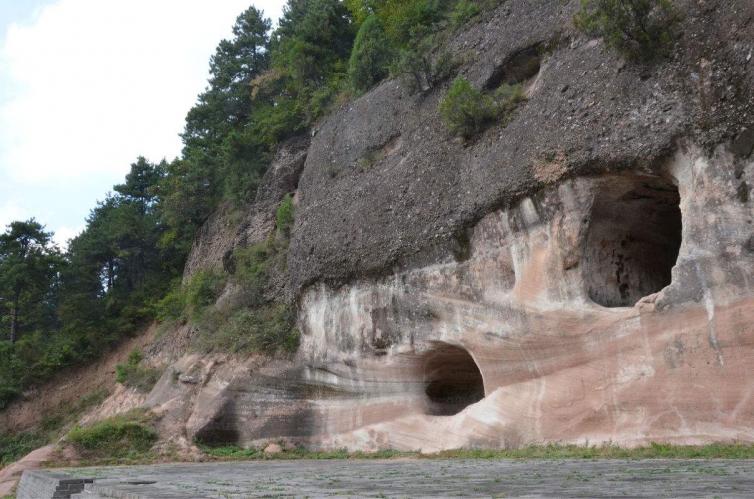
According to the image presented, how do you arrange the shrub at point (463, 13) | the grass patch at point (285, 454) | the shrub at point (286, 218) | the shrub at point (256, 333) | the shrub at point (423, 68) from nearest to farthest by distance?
the grass patch at point (285, 454) → the shrub at point (423, 68) → the shrub at point (463, 13) → the shrub at point (256, 333) → the shrub at point (286, 218)

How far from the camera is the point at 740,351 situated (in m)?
9.43

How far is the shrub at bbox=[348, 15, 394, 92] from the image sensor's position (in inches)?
796

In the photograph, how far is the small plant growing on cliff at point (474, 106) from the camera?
14578 millimetres

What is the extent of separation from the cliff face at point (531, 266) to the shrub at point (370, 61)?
107 centimetres

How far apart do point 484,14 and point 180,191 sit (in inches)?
599

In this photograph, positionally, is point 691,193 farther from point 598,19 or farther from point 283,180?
point 283,180

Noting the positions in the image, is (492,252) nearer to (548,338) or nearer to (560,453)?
(548,338)

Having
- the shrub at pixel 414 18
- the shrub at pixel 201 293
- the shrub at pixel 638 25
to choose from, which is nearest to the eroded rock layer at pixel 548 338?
the shrub at pixel 638 25

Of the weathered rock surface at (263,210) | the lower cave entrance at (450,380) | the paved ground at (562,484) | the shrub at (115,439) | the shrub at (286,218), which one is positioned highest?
the weathered rock surface at (263,210)

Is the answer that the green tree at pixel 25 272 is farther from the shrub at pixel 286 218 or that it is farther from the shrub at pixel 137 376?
the shrub at pixel 286 218

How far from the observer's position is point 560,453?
34.6 ft

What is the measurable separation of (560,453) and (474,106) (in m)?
7.45

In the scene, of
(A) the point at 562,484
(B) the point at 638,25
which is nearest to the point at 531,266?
(B) the point at 638,25

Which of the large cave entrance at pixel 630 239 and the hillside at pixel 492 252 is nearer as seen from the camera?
the hillside at pixel 492 252
